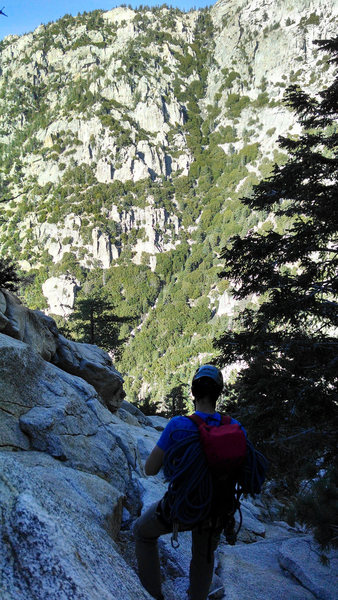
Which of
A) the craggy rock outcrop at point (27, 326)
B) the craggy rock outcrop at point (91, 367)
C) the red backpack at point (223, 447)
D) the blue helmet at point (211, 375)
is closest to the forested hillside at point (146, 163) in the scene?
the craggy rock outcrop at point (91, 367)

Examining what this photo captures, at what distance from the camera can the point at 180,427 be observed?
2.27 metres

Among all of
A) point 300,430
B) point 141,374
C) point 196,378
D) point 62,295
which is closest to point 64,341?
point 300,430

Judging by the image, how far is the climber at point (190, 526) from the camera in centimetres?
230

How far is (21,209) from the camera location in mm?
153125

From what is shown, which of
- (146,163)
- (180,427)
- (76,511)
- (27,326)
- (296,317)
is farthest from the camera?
(146,163)

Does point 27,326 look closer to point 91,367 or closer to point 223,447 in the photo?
point 91,367

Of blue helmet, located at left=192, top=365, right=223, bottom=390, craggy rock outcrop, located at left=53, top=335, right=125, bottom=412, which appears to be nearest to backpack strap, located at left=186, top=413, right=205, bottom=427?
blue helmet, located at left=192, top=365, right=223, bottom=390

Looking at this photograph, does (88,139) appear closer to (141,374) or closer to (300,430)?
(141,374)

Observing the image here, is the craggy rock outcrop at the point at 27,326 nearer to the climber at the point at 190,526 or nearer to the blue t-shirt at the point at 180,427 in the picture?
the climber at the point at 190,526

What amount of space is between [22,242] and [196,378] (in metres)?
160

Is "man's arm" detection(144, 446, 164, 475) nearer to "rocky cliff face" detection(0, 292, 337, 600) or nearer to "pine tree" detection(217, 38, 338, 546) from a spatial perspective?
"rocky cliff face" detection(0, 292, 337, 600)

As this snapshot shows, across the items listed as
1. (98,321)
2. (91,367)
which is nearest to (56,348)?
(91,367)

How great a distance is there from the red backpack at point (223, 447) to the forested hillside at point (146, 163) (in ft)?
329

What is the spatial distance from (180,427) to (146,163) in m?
181
